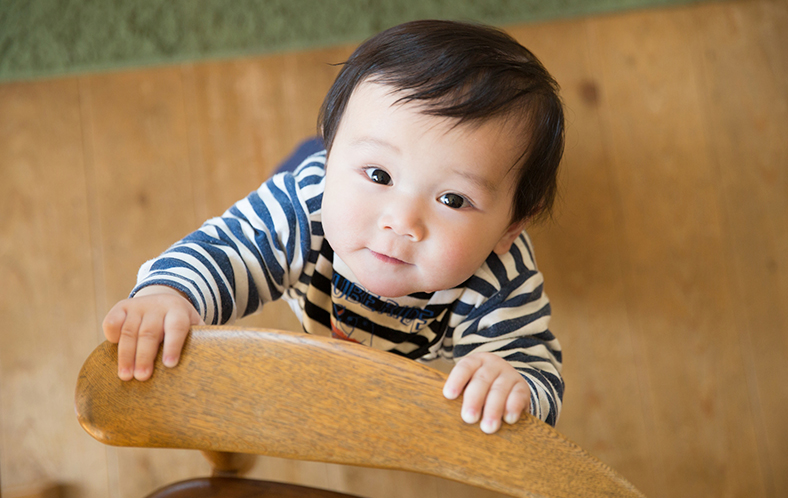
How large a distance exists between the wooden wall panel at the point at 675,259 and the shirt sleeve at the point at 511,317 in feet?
1.48

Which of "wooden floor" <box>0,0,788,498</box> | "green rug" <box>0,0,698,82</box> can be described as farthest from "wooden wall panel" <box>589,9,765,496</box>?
"green rug" <box>0,0,698,82</box>

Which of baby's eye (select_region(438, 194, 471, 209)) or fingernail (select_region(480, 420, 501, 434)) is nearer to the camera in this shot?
fingernail (select_region(480, 420, 501, 434))

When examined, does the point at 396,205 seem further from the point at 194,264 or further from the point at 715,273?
the point at 715,273

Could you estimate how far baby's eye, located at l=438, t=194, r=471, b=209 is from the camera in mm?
481

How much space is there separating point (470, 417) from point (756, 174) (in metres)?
0.95

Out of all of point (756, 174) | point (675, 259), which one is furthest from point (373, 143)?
point (756, 174)

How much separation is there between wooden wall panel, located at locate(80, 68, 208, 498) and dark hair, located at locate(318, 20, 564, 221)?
1.79 ft

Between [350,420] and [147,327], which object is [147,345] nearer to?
[147,327]

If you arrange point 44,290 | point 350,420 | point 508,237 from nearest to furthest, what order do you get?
point 350,420 → point 508,237 → point 44,290

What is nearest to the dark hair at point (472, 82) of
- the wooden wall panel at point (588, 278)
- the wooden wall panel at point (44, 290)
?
the wooden wall panel at point (588, 278)

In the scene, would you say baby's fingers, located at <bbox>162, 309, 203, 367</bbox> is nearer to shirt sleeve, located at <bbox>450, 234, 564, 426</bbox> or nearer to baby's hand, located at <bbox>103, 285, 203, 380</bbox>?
baby's hand, located at <bbox>103, 285, 203, 380</bbox>

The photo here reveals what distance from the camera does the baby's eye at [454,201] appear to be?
1.58ft

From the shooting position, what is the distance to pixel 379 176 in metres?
0.48

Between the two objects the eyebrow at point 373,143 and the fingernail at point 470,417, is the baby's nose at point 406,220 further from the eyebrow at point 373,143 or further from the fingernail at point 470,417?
the fingernail at point 470,417
